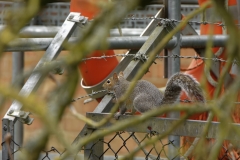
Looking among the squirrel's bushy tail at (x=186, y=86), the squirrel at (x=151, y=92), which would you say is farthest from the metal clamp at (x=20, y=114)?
the squirrel's bushy tail at (x=186, y=86)

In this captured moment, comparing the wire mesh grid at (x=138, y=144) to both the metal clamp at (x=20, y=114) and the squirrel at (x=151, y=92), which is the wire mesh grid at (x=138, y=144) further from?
the metal clamp at (x=20, y=114)

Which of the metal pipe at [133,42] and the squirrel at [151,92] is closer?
the metal pipe at [133,42]

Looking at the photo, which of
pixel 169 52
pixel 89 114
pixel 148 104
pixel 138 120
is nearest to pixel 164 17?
pixel 169 52

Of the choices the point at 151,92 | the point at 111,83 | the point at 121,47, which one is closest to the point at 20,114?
the point at 121,47

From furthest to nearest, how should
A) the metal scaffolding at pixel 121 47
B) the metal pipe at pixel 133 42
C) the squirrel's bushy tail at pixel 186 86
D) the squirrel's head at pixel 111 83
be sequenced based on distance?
1. the squirrel's head at pixel 111 83
2. the squirrel's bushy tail at pixel 186 86
3. the metal pipe at pixel 133 42
4. the metal scaffolding at pixel 121 47

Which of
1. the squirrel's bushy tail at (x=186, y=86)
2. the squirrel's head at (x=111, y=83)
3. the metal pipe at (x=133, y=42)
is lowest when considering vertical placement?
the squirrel's head at (x=111, y=83)

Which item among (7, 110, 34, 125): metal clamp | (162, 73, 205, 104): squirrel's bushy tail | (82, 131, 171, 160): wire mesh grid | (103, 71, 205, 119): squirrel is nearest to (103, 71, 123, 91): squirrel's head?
(103, 71, 205, 119): squirrel

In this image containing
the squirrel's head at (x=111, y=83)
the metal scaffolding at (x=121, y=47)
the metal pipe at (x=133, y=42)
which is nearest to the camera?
the metal scaffolding at (x=121, y=47)

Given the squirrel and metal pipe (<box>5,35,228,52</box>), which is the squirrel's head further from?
metal pipe (<box>5,35,228,52</box>)

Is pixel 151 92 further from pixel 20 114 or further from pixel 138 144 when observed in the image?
pixel 20 114

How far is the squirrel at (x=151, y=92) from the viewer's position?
260 centimetres

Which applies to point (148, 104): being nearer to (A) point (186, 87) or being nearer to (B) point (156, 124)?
(A) point (186, 87)

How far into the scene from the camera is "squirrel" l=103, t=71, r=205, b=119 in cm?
260

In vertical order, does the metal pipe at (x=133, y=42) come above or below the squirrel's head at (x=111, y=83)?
above
